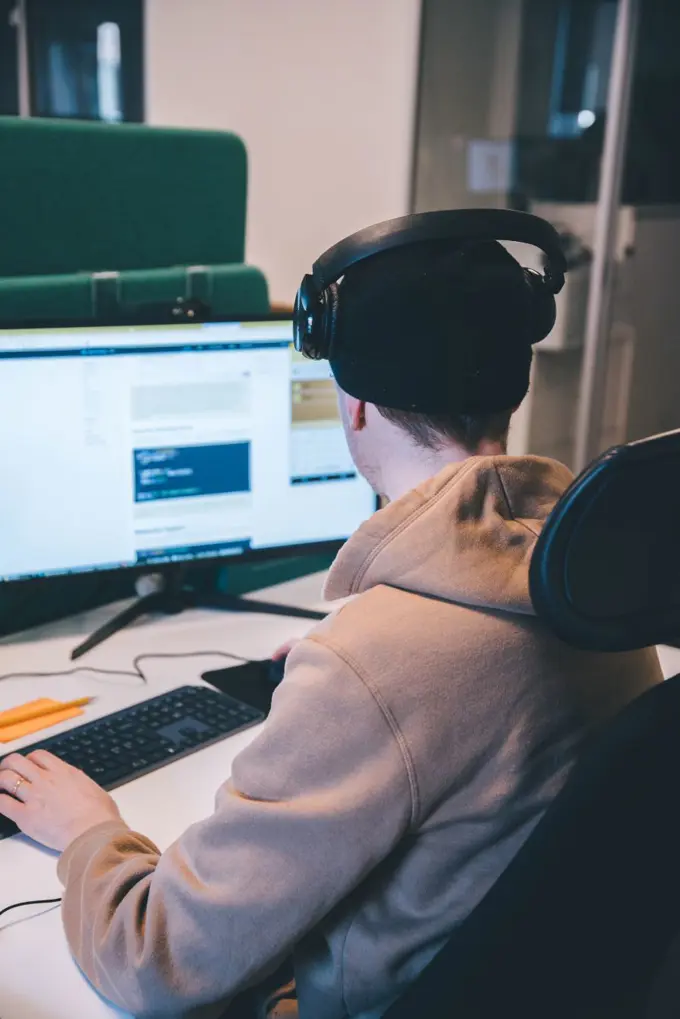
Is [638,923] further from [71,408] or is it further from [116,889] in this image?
[71,408]

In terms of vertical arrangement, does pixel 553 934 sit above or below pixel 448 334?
below

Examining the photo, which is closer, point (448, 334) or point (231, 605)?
point (448, 334)

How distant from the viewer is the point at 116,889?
2.84ft

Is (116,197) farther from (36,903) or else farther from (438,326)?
(36,903)

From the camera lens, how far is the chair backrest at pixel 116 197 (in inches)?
58.1

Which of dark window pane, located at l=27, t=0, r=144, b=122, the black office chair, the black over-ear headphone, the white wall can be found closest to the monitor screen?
the black over-ear headphone

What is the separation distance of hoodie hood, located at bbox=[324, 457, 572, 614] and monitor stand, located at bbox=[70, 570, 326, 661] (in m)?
0.82

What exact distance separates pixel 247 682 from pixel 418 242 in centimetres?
75

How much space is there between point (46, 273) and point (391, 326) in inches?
32.4

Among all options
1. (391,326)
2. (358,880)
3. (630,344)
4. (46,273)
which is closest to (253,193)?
(630,344)

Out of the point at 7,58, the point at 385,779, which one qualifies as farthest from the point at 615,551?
the point at 7,58

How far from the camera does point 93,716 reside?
131 cm

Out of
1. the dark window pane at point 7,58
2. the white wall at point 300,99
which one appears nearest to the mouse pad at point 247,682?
the white wall at point 300,99

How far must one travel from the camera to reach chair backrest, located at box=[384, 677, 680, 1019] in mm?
680
